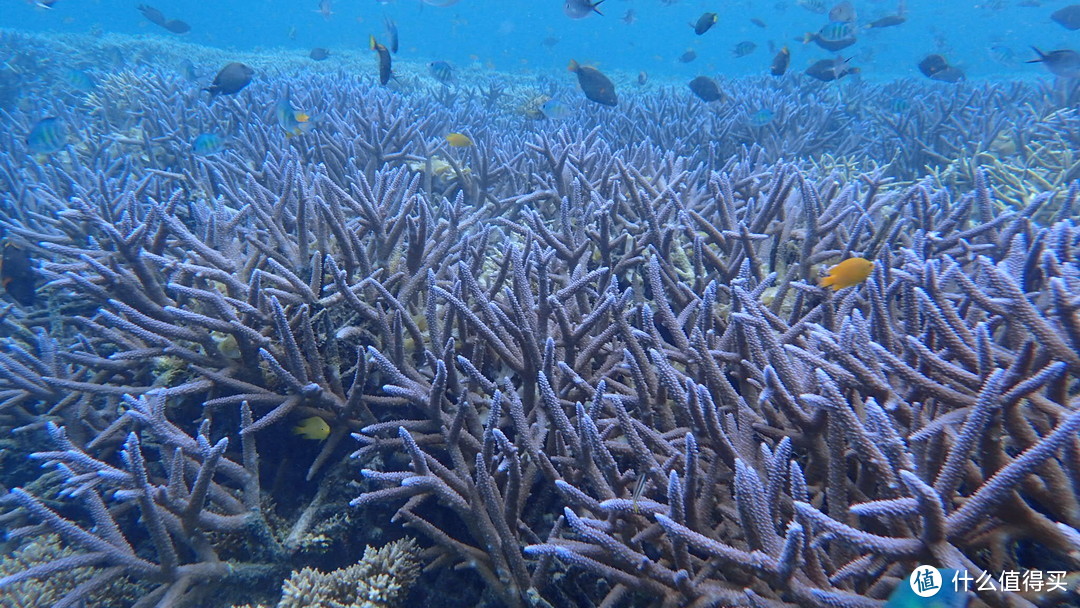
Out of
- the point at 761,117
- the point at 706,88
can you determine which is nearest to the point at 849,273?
the point at 761,117

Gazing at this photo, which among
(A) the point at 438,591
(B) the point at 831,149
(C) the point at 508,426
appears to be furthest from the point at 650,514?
(B) the point at 831,149

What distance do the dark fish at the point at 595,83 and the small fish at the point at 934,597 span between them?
6312mm

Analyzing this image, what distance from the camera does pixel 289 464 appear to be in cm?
241

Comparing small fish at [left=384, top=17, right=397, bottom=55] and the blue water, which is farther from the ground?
the blue water

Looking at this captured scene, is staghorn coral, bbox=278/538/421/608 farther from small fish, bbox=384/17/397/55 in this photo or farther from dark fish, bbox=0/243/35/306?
small fish, bbox=384/17/397/55

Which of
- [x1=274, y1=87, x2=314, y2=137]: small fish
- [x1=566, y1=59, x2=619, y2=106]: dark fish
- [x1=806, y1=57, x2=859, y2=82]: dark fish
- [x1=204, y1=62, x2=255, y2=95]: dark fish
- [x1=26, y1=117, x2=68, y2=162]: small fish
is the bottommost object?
[x1=26, y1=117, x2=68, y2=162]: small fish

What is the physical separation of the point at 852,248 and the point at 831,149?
6032mm

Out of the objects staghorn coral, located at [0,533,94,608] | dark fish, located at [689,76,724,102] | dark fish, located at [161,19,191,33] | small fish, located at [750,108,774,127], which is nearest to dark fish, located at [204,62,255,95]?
staghorn coral, located at [0,533,94,608]

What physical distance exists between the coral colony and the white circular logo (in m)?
0.03

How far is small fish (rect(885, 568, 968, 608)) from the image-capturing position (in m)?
1.00

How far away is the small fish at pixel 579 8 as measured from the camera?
6.59m

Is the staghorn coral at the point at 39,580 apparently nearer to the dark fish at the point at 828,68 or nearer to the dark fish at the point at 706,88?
the dark fish at the point at 706,88

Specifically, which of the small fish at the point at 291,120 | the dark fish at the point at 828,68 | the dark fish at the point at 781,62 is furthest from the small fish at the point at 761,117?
the small fish at the point at 291,120

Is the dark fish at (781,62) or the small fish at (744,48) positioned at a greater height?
the small fish at (744,48)
